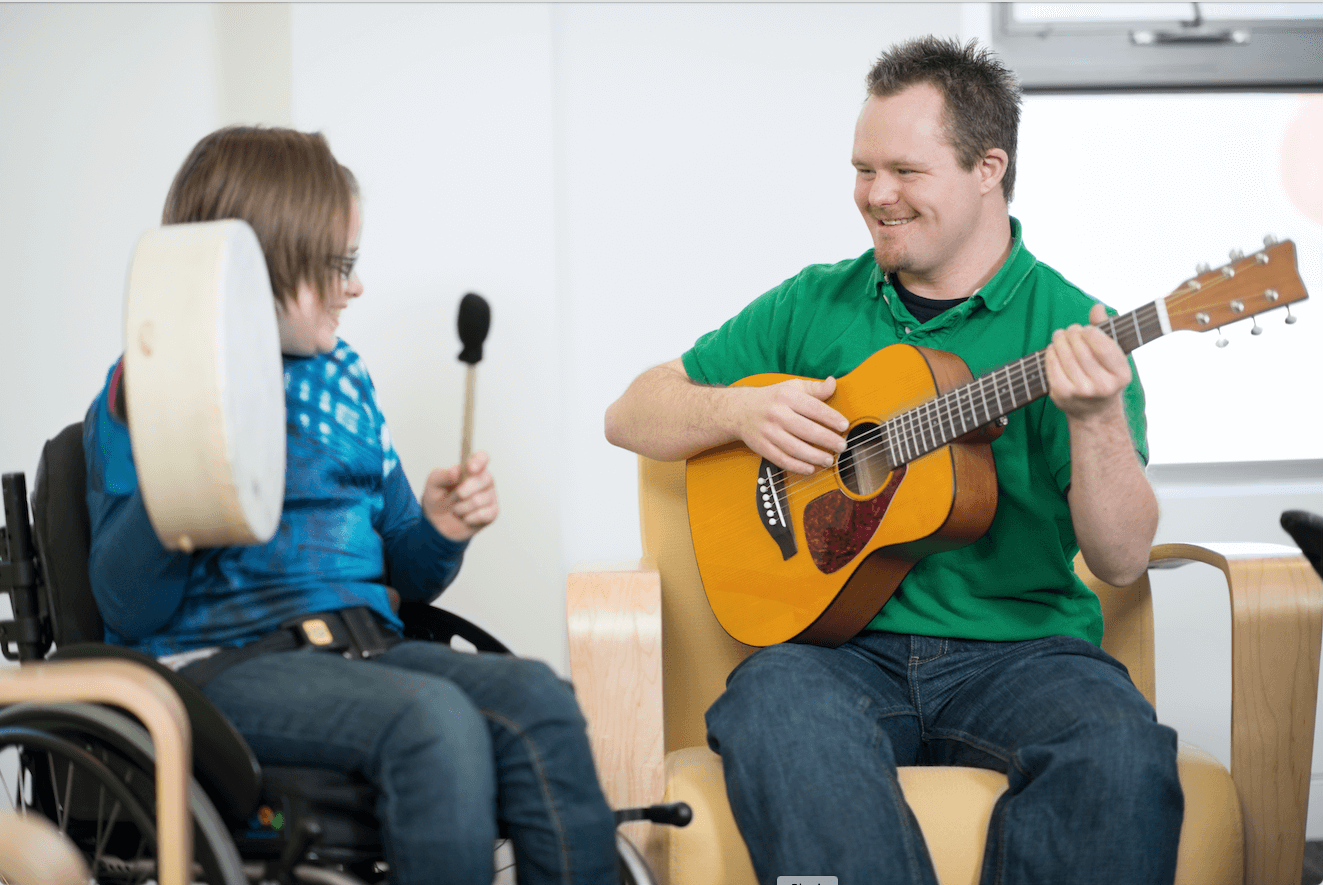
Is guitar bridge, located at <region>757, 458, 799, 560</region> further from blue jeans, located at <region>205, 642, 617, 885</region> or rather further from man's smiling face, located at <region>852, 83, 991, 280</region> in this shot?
blue jeans, located at <region>205, 642, 617, 885</region>

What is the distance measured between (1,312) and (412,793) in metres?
1.63

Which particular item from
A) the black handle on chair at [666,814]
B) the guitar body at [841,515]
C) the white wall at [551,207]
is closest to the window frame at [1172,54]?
the white wall at [551,207]

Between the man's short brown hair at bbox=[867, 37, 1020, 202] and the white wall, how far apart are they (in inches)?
27.0

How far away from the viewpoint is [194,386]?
0.83 m

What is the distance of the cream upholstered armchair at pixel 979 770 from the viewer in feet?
3.87

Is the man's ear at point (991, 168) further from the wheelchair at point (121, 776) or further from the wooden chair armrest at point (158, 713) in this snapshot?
the wooden chair armrest at point (158, 713)

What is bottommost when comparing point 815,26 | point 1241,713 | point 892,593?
point 1241,713

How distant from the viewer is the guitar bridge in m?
1.42

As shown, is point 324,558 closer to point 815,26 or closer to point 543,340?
point 543,340

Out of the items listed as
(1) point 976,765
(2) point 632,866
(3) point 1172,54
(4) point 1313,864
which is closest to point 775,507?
(1) point 976,765

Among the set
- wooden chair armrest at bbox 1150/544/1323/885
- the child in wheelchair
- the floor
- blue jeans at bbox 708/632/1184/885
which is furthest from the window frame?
the child in wheelchair

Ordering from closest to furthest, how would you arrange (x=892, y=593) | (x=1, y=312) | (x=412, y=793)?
(x=412, y=793) < (x=892, y=593) < (x=1, y=312)

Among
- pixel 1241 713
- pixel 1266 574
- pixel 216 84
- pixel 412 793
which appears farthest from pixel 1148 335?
pixel 216 84

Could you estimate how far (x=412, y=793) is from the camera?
3.03 ft
